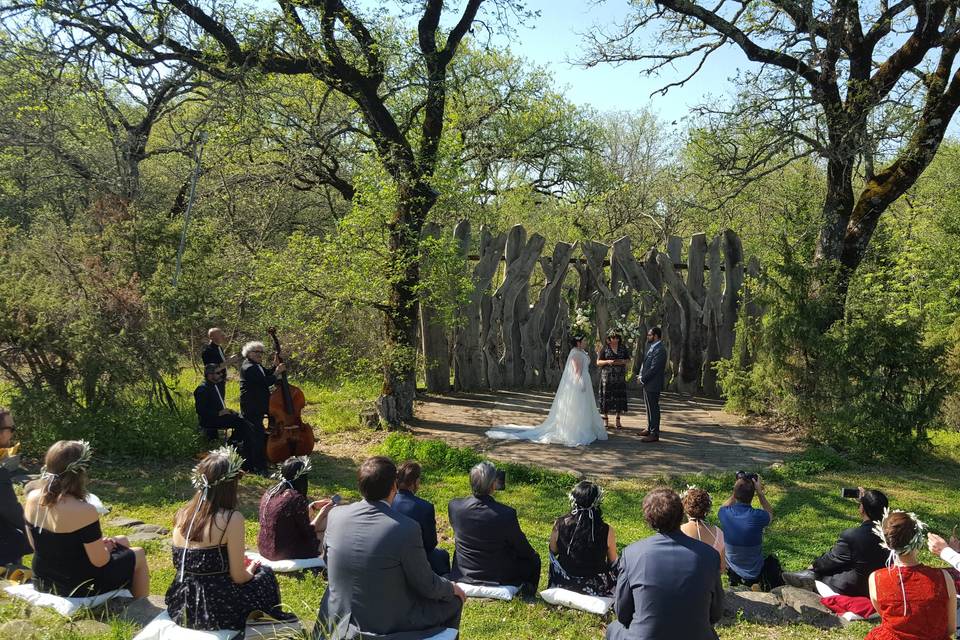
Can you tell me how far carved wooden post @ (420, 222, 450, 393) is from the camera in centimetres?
1265

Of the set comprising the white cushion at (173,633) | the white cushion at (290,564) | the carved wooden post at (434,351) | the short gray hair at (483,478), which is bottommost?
the white cushion at (290,564)

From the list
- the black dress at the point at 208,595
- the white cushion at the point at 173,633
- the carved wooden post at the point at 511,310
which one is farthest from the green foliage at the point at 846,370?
the white cushion at the point at 173,633

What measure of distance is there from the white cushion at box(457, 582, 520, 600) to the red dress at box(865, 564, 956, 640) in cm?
214

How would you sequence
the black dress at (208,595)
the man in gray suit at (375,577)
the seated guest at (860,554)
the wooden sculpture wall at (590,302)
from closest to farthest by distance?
the man in gray suit at (375,577), the black dress at (208,595), the seated guest at (860,554), the wooden sculpture wall at (590,302)

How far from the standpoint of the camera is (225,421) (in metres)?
8.38

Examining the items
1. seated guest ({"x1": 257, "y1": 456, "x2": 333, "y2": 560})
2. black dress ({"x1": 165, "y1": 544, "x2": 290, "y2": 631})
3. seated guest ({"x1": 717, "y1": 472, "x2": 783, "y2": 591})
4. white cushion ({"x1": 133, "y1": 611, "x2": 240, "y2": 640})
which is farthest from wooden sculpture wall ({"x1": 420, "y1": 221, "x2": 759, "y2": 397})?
white cushion ({"x1": 133, "y1": 611, "x2": 240, "y2": 640})

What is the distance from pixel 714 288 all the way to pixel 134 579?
11.1 metres

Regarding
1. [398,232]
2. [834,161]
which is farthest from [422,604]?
[834,161]

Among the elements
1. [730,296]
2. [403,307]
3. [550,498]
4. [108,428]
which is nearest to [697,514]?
[550,498]

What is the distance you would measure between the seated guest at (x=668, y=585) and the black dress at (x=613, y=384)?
708 centimetres

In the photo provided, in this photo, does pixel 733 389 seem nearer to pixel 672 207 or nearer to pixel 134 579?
pixel 134 579

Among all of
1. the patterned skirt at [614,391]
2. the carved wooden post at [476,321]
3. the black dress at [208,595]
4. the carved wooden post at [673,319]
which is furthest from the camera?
the carved wooden post at [673,319]

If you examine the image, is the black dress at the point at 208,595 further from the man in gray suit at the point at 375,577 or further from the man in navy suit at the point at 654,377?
the man in navy suit at the point at 654,377

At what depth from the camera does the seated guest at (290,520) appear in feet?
17.0
